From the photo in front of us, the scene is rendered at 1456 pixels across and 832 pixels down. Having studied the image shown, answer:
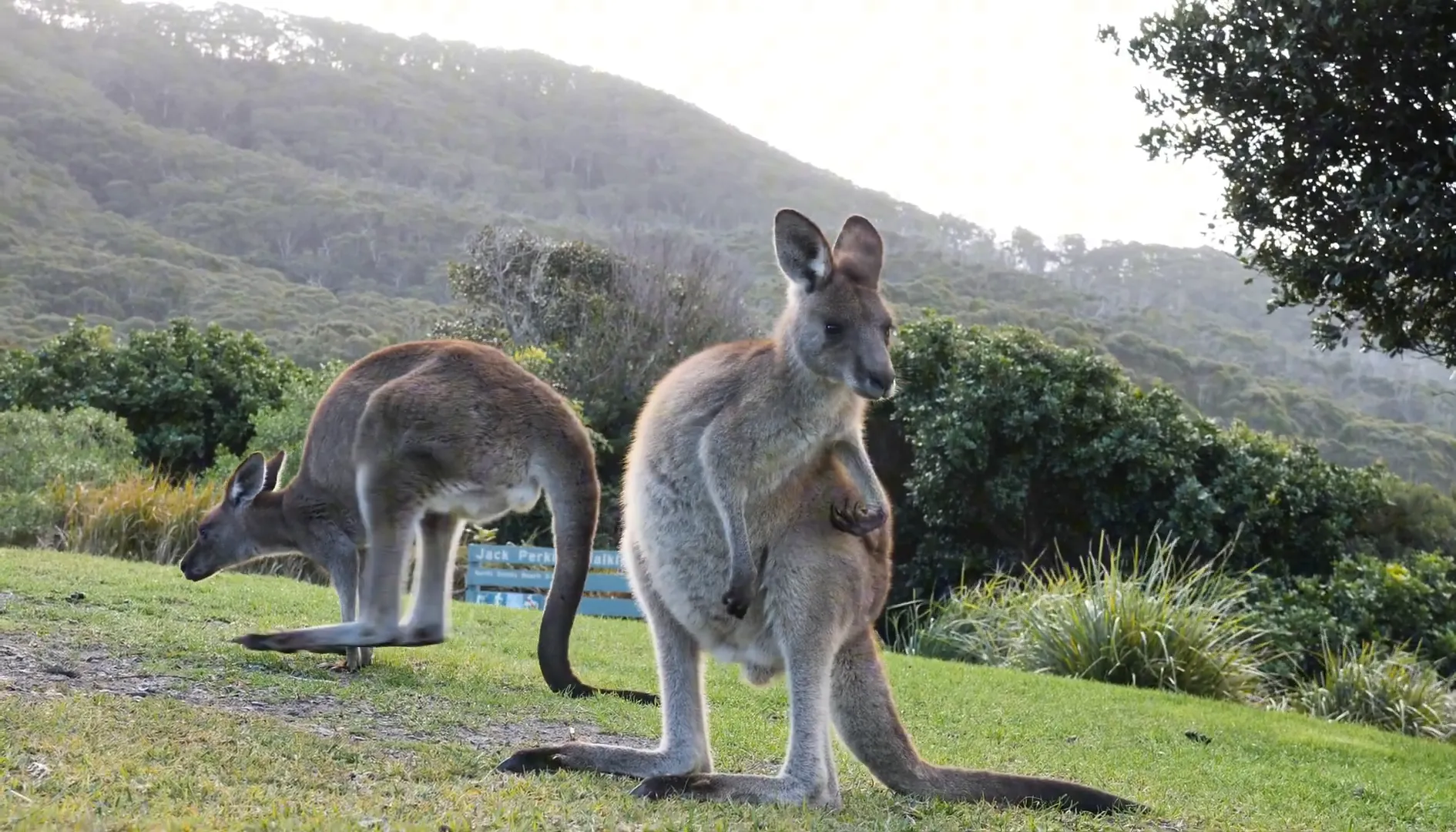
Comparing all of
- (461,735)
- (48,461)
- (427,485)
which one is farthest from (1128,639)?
(48,461)

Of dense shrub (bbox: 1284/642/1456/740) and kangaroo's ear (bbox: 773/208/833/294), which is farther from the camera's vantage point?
dense shrub (bbox: 1284/642/1456/740)

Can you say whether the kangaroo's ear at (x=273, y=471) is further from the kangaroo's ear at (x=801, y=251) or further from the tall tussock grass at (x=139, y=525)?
the tall tussock grass at (x=139, y=525)

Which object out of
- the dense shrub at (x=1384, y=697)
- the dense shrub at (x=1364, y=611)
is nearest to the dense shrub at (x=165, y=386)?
the dense shrub at (x=1364, y=611)

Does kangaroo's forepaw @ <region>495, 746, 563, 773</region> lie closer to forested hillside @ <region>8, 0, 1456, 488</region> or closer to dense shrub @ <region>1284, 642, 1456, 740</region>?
dense shrub @ <region>1284, 642, 1456, 740</region>

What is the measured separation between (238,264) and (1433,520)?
170 ft

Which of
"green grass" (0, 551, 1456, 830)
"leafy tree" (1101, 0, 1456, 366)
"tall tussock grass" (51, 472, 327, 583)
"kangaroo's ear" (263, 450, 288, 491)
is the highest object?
"leafy tree" (1101, 0, 1456, 366)

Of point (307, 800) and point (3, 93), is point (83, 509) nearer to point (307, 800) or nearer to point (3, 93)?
point (307, 800)

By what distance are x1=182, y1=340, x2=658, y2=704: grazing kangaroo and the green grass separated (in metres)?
0.30

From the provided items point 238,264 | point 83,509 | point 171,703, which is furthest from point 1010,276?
point 171,703

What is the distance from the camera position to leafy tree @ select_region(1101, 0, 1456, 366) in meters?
9.03

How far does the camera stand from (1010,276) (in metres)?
65.5

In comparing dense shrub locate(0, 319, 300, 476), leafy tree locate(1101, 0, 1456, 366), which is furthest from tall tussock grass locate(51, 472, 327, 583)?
leafy tree locate(1101, 0, 1456, 366)

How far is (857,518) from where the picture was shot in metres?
4.19

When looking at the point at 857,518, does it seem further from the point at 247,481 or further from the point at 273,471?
the point at 273,471
